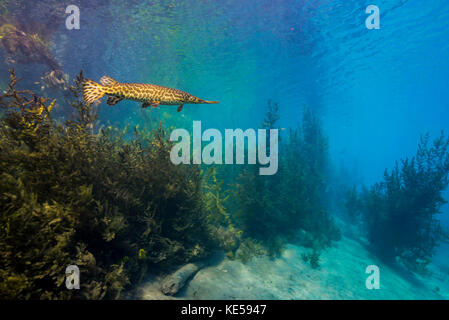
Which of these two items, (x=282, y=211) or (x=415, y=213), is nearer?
(x=282, y=211)

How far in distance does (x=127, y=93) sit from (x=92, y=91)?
606 mm

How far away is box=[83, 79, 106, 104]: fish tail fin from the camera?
3.48m

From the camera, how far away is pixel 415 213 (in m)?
10.3

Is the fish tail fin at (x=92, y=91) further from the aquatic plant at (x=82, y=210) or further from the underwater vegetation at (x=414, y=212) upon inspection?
Result: the underwater vegetation at (x=414, y=212)

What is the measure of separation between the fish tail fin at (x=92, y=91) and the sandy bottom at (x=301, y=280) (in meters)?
3.76

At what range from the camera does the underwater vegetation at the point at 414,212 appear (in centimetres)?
1023
